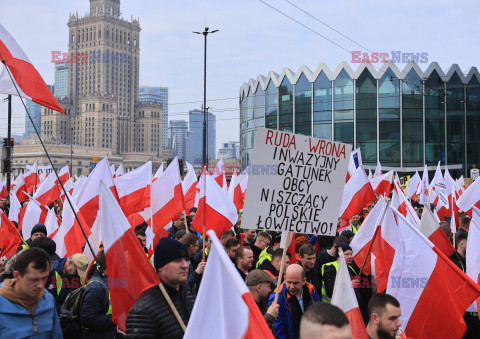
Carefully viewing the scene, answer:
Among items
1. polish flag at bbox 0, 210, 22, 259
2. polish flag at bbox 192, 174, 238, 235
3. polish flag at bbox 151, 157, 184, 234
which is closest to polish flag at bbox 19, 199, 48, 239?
polish flag at bbox 151, 157, 184, 234

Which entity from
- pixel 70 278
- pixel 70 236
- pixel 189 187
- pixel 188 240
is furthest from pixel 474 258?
pixel 189 187

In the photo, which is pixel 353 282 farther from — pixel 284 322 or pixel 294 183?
pixel 294 183

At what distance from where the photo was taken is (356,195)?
1202 cm

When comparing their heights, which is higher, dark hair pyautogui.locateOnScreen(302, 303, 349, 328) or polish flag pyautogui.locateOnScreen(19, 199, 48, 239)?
dark hair pyautogui.locateOnScreen(302, 303, 349, 328)

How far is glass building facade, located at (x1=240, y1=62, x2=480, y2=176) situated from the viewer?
5169 centimetres

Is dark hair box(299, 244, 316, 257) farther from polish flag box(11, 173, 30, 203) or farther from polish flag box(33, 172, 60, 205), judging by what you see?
polish flag box(11, 173, 30, 203)

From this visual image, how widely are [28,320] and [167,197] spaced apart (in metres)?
6.07

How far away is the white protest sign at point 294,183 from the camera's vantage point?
5.11 meters

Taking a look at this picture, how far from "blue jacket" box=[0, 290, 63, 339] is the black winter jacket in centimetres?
63

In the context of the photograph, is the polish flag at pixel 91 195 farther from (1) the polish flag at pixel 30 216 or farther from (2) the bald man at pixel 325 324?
(2) the bald man at pixel 325 324

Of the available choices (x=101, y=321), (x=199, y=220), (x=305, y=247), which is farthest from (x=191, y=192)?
(x=101, y=321)

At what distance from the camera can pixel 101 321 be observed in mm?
5508

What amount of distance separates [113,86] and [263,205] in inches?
6264

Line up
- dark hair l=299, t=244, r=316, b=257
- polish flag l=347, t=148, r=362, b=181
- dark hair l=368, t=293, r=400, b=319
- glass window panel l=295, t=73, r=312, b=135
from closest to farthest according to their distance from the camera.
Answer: dark hair l=368, t=293, r=400, b=319, dark hair l=299, t=244, r=316, b=257, polish flag l=347, t=148, r=362, b=181, glass window panel l=295, t=73, r=312, b=135
